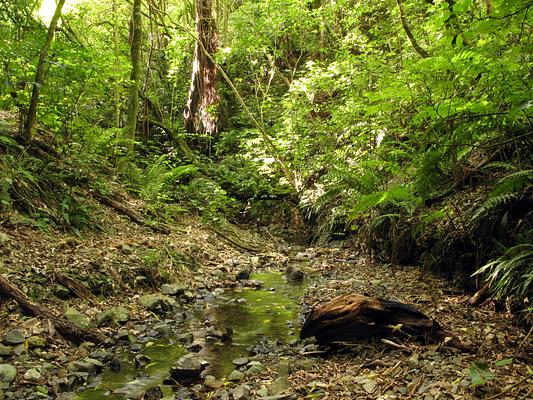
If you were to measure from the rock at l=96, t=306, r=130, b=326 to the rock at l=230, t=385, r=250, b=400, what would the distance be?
2.09 meters

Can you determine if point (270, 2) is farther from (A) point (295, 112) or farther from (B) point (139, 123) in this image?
(B) point (139, 123)

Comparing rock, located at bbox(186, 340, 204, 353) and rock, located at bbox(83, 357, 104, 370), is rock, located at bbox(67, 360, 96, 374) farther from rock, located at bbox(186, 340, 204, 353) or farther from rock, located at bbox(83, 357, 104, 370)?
rock, located at bbox(186, 340, 204, 353)

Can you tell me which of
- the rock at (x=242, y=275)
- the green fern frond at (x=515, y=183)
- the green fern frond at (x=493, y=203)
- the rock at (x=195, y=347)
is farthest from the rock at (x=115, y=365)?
the green fern frond at (x=515, y=183)

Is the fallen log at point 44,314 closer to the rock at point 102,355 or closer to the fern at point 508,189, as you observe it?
the rock at point 102,355

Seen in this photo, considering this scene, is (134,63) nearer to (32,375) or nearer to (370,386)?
(32,375)

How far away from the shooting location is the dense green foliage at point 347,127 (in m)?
4.39

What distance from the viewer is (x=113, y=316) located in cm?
495

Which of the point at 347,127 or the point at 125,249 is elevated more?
the point at 347,127

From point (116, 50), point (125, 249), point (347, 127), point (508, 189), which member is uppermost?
point (116, 50)

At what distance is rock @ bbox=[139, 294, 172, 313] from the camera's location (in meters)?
5.55

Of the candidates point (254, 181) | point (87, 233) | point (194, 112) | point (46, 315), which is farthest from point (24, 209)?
point (194, 112)

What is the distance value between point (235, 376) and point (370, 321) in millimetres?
1310

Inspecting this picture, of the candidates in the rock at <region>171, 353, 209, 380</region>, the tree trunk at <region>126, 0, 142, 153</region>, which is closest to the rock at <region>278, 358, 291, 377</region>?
the rock at <region>171, 353, 209, 380</region>

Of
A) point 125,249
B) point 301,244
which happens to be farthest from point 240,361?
point 301,244
